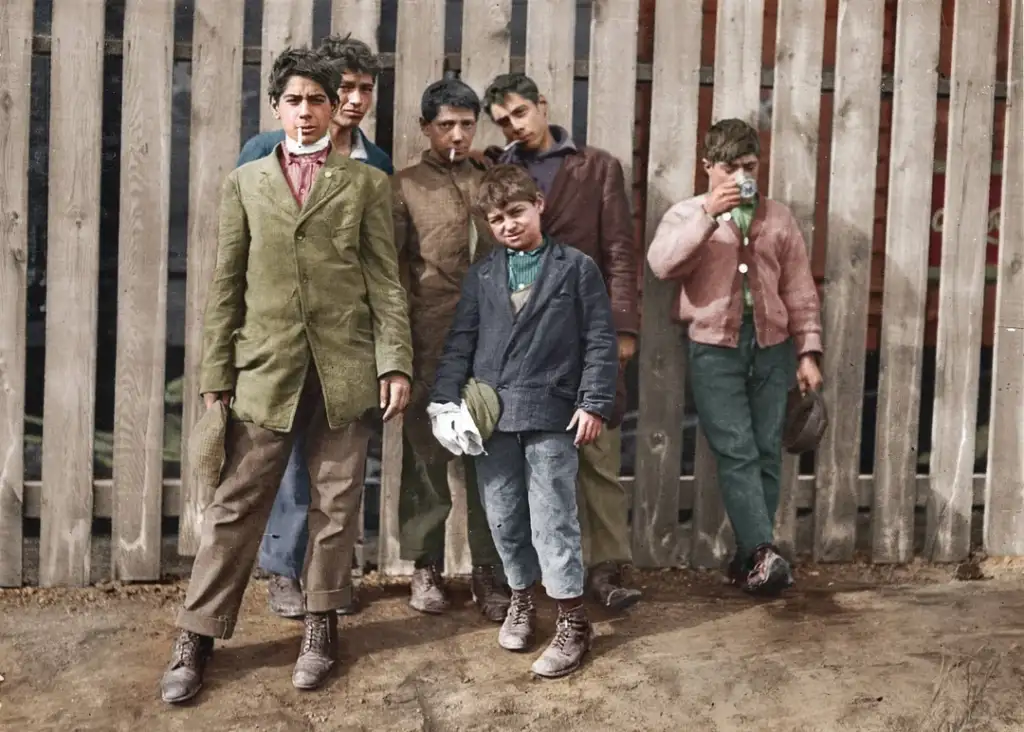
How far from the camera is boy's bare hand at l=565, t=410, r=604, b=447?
143 inches

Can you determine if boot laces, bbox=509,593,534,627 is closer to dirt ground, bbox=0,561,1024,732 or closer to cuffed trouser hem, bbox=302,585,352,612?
A: dirt ground, bbox=0,561,1024,732

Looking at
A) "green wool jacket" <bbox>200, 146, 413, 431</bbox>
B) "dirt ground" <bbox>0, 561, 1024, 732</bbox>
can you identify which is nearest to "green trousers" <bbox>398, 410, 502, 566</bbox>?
"dirt ground" <bbox>0, 561, 1024, 732</bbox>

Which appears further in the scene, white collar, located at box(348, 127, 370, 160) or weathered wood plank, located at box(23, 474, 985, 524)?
weathered wood plank, located at box(23, 474, 985, 524)

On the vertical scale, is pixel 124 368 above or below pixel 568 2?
below

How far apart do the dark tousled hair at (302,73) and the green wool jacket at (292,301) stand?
7.4 inches

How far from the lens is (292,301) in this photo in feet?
11.6

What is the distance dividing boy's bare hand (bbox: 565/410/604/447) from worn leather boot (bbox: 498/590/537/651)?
0.56 metres

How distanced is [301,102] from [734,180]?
158cm

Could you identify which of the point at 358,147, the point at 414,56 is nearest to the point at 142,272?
the point at 358,147

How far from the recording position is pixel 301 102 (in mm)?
3504

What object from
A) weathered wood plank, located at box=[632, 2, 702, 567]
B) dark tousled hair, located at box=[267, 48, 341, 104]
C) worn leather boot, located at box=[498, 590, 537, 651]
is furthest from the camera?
weathered wood plank, located at box=[632, 2, 702, 567]

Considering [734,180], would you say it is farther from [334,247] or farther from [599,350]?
[334,247]

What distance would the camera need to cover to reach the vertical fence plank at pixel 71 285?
4.29 meters

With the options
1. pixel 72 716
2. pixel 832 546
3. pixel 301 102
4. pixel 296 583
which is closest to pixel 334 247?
pixel 301 102
